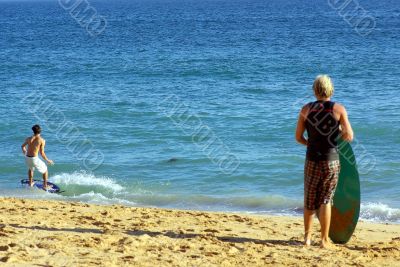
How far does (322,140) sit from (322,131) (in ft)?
0.31

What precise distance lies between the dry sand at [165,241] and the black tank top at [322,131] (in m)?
0.98

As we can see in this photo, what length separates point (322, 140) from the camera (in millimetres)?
6562

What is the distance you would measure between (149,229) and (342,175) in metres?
2.30

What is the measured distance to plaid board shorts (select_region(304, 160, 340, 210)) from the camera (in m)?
6.61

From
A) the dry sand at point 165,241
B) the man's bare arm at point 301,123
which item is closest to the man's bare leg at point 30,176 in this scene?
the dry sand at point 165,241

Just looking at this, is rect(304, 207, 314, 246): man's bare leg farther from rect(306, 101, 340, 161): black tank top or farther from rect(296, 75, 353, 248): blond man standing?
rect(306, 101, 340, 161): black tank top

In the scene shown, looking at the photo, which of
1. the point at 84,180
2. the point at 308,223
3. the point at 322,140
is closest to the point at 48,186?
the point at 84,180

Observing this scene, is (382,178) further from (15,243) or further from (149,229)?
(15,243)

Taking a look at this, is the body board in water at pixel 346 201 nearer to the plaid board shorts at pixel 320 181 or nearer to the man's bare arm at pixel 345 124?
the plaid board shorts at pixel 320 181

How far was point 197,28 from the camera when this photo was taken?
5591 cm

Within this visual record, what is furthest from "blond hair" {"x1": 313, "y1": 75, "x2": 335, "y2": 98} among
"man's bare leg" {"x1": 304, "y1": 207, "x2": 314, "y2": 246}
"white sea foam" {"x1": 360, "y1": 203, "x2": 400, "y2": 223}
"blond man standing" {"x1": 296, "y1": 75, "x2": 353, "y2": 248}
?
"white sea foam" {"x1": 360, "y1": 203, "x2": 400, "y2": 223}

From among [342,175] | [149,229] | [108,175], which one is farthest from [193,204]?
[342,175]

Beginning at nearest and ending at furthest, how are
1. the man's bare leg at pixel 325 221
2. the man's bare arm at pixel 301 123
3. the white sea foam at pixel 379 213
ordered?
the man's bare arm at pixel 301 123 → the man's bare leg at pixel 325 221 → the white sea foam at pixel 379 213

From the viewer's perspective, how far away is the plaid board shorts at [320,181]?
260 inches
